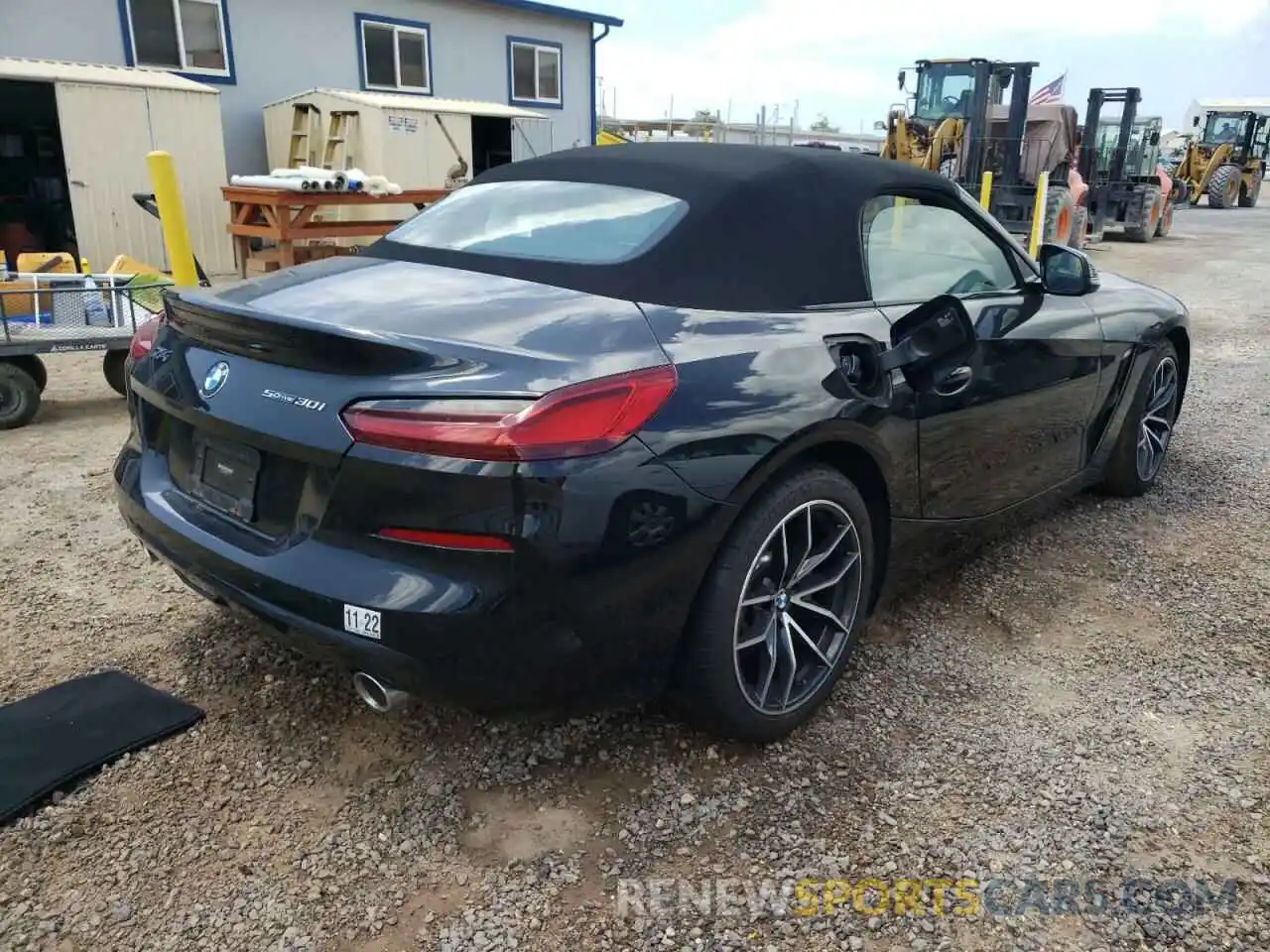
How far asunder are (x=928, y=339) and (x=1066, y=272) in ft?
4.24

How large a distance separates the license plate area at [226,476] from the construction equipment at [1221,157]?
32.0 m

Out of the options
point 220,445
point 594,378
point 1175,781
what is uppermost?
point 594,378

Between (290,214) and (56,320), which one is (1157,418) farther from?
(290,214)

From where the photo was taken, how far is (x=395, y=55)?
48.4 feet

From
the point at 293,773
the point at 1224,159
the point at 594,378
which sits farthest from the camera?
the point at 1224,159

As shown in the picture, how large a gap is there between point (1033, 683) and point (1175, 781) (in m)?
0.52

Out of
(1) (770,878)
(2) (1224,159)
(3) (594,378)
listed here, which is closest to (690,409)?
(3) (594,378)

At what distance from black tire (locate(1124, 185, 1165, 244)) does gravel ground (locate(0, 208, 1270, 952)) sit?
18735 mm

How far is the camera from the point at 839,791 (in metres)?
2.47

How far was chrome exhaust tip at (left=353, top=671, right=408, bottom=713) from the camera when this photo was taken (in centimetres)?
215

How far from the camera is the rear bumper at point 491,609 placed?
200 centimetres

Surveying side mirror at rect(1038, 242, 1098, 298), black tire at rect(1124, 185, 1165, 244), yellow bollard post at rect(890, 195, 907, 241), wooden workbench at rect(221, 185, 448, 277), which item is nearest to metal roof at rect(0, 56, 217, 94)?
wooden workbench at rect(221, 185, 448, 277)

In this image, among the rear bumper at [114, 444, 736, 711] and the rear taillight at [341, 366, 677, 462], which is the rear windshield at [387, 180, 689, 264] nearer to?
the rear taillight at [341, 366, 677, 462]

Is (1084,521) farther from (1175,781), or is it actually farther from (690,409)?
(690,409)
